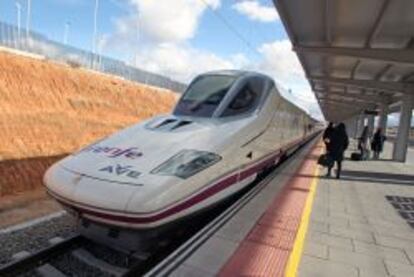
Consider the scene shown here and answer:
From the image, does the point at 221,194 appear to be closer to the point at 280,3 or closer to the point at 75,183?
the point at 75,183

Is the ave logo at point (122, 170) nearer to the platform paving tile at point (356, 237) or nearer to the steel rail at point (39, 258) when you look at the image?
the steel rail at point (39, 258)

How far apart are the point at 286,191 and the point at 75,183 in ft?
16.4

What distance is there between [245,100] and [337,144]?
5.33 meters

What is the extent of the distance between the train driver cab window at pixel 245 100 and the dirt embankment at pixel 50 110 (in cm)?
824

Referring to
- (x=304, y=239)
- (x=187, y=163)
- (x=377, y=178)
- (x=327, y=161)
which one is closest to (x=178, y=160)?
(x=187, y=163)

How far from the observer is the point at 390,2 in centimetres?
1262

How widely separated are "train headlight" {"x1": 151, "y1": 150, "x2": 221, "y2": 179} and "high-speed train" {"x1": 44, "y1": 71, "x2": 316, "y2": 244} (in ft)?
0.04

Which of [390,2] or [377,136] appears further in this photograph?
[377,136]

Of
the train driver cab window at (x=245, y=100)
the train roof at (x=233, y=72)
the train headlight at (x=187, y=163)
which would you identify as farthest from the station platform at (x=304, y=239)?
the train roof at (x=233, y=72)

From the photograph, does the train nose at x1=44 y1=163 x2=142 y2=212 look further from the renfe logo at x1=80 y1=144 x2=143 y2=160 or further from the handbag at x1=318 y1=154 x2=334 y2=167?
the handbag at x1=318 y1=154 x2=334 y2=167

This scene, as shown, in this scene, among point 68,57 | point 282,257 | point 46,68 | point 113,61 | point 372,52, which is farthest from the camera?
point 113,61

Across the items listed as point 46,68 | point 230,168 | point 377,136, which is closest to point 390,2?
point 230,168

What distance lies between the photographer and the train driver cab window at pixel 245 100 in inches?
304

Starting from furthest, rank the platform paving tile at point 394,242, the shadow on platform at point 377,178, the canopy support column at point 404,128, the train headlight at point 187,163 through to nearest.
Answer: the canopy support column at point 404,128 → the shadow on platform at point 377,178 → the platform paving tile at point 394,242 → the train headlight at point 187,163
